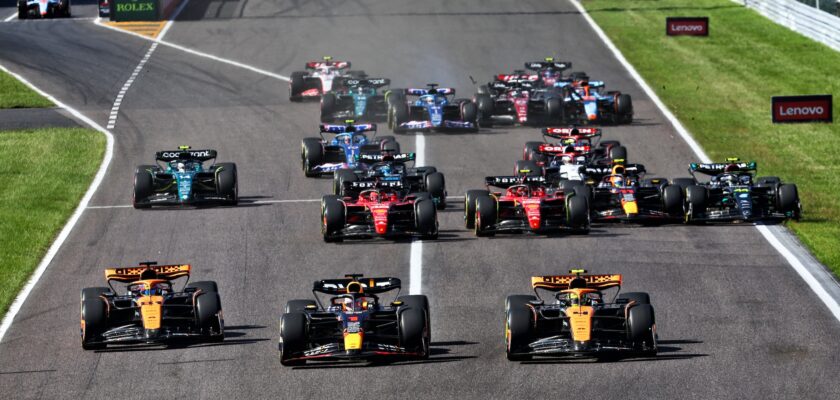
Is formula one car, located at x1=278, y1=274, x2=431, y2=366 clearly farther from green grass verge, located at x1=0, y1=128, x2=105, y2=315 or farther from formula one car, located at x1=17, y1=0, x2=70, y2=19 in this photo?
formula one car, located at x1=17, y1=0, x2=70, y2=19

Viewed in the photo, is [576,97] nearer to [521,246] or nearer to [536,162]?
[536,162]

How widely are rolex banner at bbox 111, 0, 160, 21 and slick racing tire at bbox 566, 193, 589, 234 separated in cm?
4061

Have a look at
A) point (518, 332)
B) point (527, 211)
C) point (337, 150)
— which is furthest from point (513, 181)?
point (518, 332)

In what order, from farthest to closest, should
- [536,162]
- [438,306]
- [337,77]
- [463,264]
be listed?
[337,77]
[536,162]
[463,264]
[438,306]

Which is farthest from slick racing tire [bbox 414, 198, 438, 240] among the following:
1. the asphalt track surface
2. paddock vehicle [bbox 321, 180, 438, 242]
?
the asphalt track surface

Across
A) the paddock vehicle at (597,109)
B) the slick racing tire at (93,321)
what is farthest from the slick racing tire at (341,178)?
the paddock vehicle at (597,109)

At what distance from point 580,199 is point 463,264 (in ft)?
11.4

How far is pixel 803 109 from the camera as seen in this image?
44.8 meters

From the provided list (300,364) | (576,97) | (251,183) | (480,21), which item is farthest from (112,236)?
(480,21)

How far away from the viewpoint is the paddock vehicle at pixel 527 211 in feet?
103

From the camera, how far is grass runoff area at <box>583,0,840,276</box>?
123ft

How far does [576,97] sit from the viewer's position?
46312mm

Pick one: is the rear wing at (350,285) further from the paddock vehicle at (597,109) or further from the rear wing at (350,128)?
the paddock vehicle at (597,109)

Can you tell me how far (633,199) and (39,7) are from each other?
4365 cm
